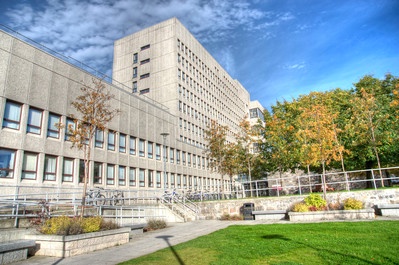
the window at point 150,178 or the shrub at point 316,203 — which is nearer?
the shrub at point 316,203

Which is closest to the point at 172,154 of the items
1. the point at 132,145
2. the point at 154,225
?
the point at 132,145

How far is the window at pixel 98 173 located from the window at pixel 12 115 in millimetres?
7167

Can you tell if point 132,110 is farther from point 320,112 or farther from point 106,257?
point 106,257

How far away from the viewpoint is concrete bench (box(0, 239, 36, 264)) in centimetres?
827

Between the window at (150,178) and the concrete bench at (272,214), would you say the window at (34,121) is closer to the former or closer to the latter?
the window at (150,178)


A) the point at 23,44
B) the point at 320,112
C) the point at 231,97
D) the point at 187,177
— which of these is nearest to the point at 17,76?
the point at 23,44

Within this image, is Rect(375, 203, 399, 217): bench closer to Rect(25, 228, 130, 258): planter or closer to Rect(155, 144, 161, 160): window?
Rect(25, 228, 130, 258): planter

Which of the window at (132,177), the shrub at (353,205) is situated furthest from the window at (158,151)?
the shrub at (353,205)

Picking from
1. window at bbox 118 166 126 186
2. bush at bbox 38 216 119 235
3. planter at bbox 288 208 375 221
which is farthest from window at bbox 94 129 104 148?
planter at bbox 288 208 375 221

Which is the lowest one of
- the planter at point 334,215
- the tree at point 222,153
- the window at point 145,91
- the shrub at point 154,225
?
the shrub at point 154,225

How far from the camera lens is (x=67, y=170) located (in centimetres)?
2138

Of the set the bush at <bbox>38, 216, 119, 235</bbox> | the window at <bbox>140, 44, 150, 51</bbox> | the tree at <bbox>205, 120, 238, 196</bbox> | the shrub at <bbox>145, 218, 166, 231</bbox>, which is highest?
the window at <bbox>140, 44, 150, 51</bbox>

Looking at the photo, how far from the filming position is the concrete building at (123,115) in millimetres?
18391

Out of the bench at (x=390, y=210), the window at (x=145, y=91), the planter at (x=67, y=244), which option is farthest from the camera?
the window at (x=145, y=91)
